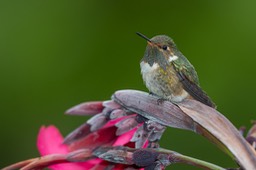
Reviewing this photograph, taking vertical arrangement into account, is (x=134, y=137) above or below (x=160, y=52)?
below

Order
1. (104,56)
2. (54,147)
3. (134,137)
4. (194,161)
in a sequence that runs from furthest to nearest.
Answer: (104,56) < (54,147) < (134,137) < (194,161)

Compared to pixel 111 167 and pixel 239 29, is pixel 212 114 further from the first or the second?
pixel 239 29

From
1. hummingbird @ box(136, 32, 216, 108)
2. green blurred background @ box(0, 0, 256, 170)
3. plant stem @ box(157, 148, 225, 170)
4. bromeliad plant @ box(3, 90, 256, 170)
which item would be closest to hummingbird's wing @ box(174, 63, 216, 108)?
hummingbird @ box(136, 32, 216, 108)

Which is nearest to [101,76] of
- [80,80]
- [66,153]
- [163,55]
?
[80,80]

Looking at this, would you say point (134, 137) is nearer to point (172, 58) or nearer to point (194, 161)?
point (194, 161)

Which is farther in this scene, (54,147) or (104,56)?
(104,56)

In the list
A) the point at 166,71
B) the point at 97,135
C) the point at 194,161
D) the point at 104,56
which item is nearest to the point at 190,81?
the point at 166,71

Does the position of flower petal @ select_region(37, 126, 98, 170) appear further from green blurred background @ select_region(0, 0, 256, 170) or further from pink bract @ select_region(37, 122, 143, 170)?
green blurred background @ select_region(0, 0, 256, 170)
